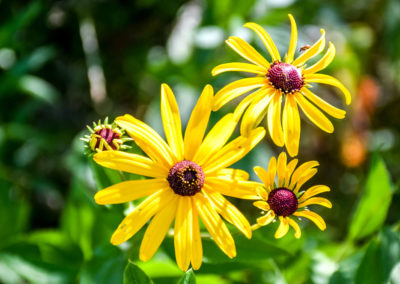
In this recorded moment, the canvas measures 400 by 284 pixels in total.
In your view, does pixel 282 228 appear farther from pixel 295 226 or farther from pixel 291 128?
pixel 291 128

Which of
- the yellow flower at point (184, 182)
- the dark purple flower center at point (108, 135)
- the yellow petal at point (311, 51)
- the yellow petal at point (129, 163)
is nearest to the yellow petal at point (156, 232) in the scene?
the yellow flower at point (184, 182)

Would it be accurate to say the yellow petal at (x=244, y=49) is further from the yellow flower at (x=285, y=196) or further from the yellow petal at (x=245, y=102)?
the yellow flower at (x=285, y=196)

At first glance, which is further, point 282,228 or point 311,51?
point 311,51

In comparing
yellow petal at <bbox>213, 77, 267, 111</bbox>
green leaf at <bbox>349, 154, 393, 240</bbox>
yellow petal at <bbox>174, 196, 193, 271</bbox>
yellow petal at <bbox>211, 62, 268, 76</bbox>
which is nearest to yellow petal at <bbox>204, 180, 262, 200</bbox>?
yellow petal at <bbox>174, 196, 193, 271</bbox>

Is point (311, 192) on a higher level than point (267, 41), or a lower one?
lower

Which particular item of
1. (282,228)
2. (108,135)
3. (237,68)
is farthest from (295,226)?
(108,135)
